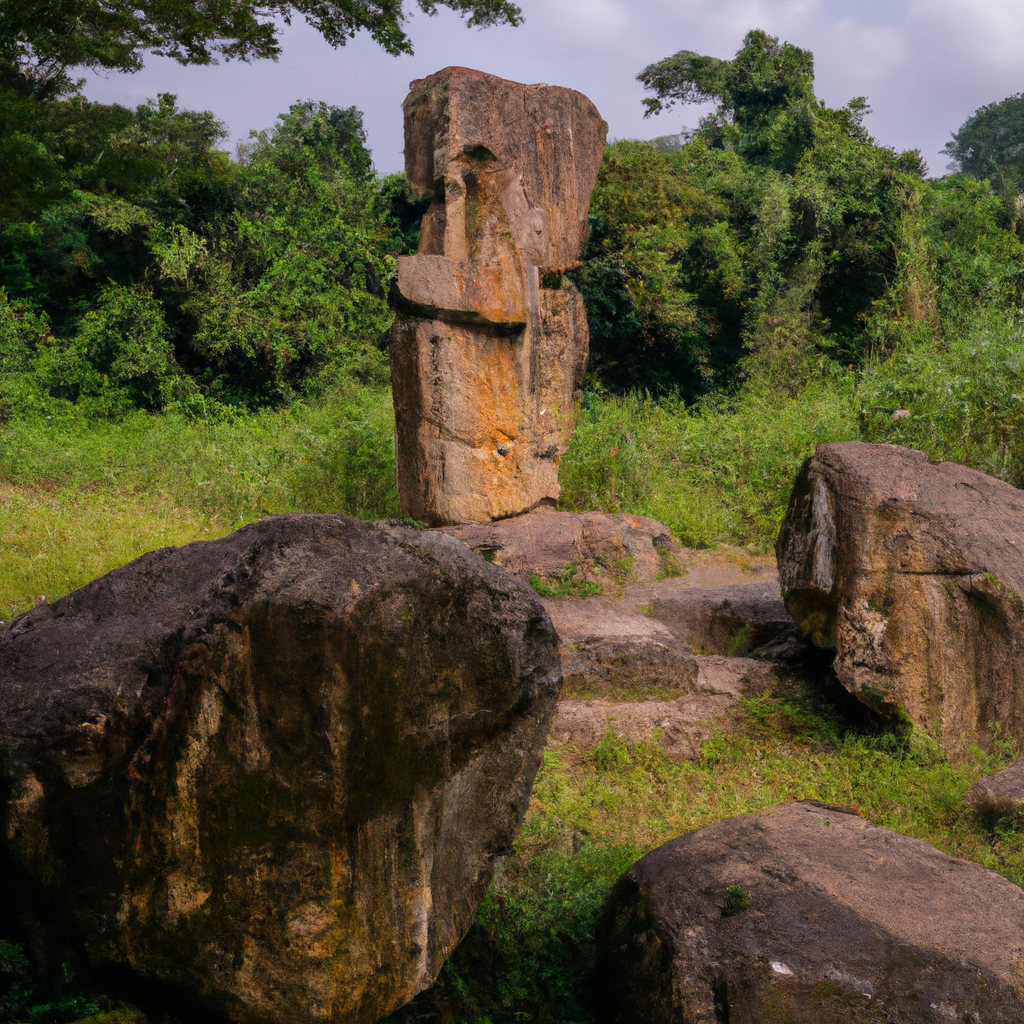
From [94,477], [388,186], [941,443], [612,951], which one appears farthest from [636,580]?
[388,186]

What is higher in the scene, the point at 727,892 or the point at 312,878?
the point at 312,878

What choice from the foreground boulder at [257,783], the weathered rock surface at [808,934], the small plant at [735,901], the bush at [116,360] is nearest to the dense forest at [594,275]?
the bush at [116,360]

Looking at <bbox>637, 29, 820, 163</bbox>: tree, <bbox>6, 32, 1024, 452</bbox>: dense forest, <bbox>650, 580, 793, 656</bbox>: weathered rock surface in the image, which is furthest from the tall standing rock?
<bbox>637, 29, 820, 163</bbox>: tree

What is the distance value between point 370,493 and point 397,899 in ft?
24.7

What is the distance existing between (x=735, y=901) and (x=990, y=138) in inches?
1642

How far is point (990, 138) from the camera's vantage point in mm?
36375

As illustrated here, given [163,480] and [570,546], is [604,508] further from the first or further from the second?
[163,480]

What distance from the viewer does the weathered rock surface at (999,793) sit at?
359 cm

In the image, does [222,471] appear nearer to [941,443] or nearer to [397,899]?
[941,443]

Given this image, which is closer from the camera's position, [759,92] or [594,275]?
[594,275]

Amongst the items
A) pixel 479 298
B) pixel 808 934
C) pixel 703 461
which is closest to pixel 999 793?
pixel 808 934

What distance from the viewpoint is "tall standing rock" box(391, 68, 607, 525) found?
268 inches

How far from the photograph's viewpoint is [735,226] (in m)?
15.0

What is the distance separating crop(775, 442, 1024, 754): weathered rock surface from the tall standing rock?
3079 mm
